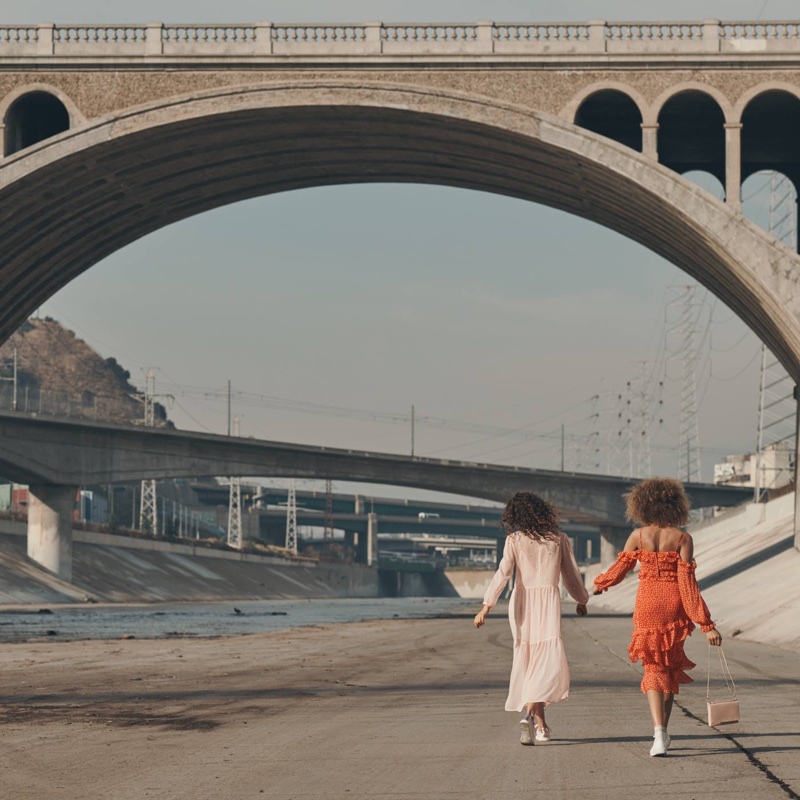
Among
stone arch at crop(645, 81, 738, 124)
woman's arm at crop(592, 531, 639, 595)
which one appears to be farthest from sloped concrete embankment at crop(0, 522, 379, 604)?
woman's arm at crop(592, 531, 639, 595)

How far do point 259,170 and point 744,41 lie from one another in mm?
17327

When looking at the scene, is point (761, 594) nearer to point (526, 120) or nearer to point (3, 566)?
point (526, 120)

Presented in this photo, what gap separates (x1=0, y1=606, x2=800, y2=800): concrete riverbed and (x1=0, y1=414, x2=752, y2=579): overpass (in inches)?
2476

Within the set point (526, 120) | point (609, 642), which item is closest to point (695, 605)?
point (609, 642)

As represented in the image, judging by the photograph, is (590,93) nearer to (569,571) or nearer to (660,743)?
(569,571)

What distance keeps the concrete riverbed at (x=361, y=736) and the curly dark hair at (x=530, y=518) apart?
5.16ft

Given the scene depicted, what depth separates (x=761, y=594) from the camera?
38.2 metres

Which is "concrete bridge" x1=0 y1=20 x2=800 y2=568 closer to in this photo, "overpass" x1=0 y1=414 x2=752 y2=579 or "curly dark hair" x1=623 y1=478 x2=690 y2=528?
"curly dark hair" x1=623 y1=478 x2=690 y2=528

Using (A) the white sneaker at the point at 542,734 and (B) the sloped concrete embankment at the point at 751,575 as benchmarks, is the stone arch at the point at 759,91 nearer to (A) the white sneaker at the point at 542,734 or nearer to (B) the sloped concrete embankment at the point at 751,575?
(B) the sloped concrete embankment at the point at 751,575

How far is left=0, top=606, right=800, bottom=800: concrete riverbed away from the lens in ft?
26.3

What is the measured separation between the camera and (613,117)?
4609cm

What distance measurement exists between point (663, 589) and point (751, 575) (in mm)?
36770

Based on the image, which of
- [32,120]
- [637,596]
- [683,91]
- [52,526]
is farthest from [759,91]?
[52,526]

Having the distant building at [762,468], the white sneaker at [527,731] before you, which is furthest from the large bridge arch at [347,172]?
the white sneaker at [527,731]
